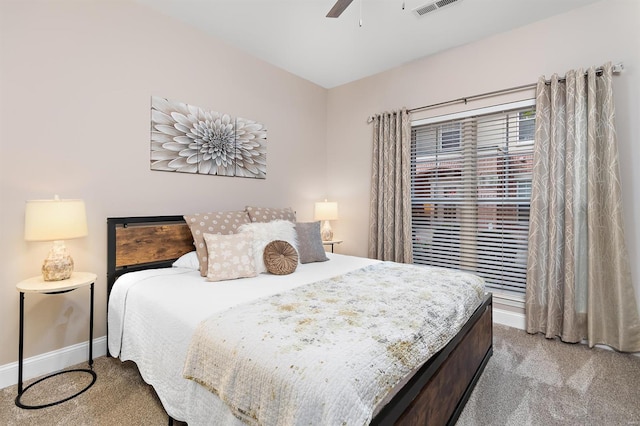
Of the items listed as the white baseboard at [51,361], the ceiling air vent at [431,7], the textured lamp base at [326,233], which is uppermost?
the ceiling air vent at [431,7]

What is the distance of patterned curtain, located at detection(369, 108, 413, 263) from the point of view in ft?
11.7

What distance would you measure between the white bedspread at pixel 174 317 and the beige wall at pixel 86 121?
0.56 m

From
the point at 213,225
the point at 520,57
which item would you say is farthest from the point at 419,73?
the point at 213,225

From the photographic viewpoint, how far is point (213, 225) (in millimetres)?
2549

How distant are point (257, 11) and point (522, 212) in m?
3.05

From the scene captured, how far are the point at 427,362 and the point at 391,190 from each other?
252 cm

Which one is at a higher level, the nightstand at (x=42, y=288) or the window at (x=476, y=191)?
the window at (x=476, y=191)

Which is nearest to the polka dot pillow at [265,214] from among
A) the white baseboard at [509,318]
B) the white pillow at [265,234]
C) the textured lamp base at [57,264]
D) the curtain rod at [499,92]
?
the white pillow at [265,234]

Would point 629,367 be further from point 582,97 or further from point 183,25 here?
point 183,25

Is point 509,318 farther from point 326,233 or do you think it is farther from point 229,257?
point 229,257

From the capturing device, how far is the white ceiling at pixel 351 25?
2588 millimetres

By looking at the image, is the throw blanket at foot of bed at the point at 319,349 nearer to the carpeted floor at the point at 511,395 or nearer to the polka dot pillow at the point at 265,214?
the carpeted floor at the point at 511,395

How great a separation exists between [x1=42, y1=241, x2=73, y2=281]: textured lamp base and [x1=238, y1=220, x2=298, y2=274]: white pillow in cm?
115

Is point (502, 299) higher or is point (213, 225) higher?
point (213, 225)
